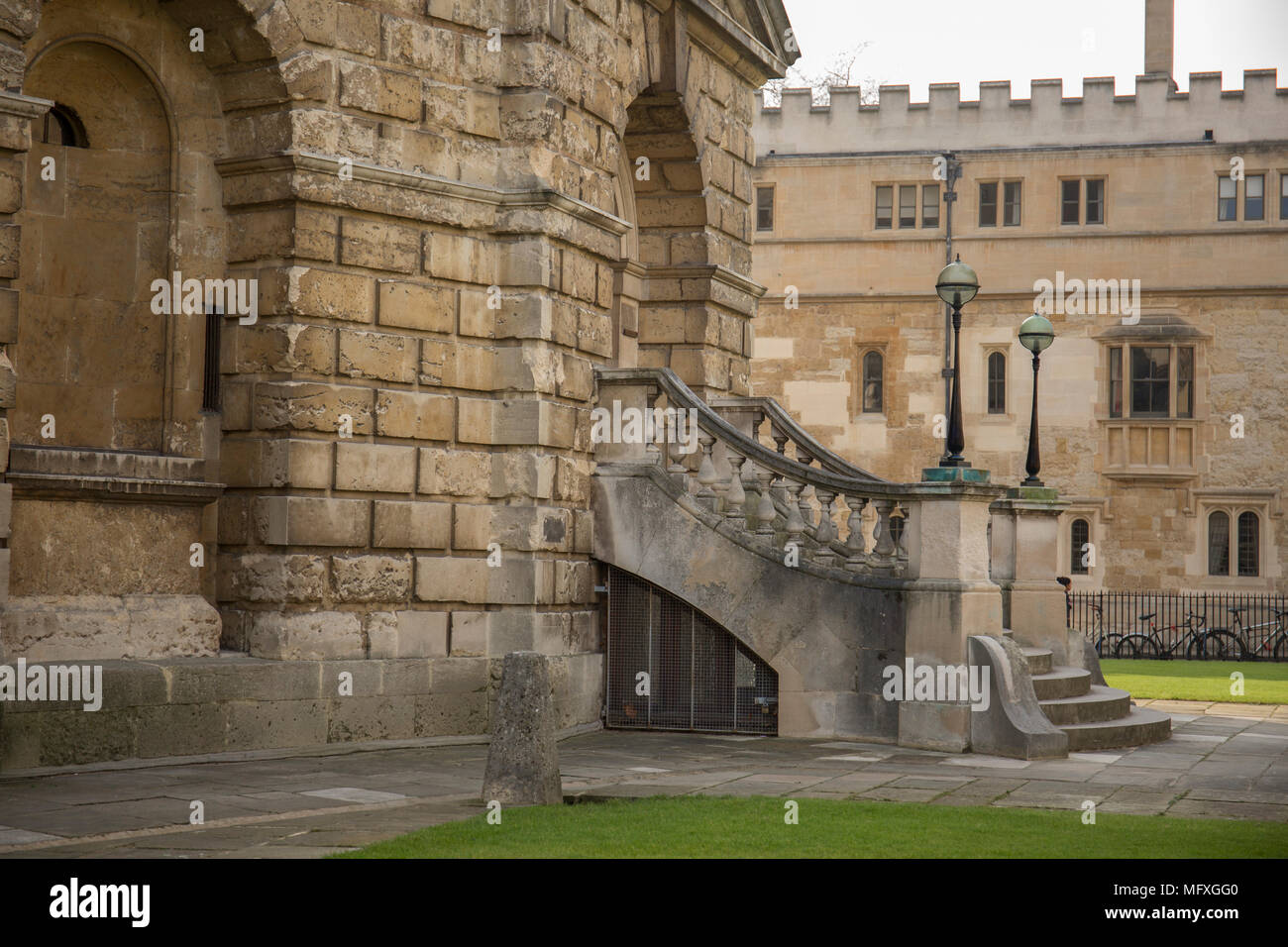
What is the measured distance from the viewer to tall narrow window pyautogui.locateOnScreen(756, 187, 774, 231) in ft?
135

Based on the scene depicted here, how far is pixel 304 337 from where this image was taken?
12688 millimetres

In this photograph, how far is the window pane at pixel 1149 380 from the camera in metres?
38.7

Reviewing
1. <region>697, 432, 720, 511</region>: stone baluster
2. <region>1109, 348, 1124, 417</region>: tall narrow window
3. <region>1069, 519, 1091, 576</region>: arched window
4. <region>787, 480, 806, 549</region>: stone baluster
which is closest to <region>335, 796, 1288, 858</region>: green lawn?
<region>787, 480, 806, 549</region>: stone baluster

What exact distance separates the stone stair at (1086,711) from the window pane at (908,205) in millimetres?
25953

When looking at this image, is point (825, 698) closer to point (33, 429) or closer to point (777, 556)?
point (777, 556)

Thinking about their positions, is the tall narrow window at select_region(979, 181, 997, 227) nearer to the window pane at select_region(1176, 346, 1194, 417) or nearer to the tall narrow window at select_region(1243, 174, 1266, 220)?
the window pane at select_region(1176, 346, 1194, 417)

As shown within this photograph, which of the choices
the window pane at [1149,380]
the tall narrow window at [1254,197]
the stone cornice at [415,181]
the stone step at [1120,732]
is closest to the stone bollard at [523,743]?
the stone cornice at [415,181]

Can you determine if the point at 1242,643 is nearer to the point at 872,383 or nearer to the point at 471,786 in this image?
the point at 872,383

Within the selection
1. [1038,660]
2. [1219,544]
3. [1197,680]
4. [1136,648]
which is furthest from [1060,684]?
[1219,544]

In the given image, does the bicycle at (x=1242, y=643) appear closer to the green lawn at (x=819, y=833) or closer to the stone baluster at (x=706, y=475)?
the stone baluster at (x=706, y=475)

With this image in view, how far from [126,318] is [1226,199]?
32.4 metres

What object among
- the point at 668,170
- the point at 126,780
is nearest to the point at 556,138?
the point at 668,170

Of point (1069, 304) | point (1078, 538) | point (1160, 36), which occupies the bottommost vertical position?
point (1078, 538)
